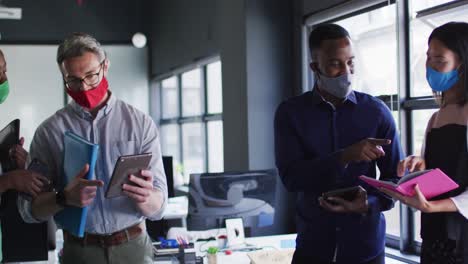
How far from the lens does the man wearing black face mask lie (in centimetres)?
193

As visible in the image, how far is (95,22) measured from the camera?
27.4ft

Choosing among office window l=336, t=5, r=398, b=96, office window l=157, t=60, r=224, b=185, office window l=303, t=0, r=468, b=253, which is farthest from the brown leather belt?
office window l=157, t=60, r=224, b=185

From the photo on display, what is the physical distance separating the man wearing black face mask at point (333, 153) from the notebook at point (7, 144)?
3.42ft

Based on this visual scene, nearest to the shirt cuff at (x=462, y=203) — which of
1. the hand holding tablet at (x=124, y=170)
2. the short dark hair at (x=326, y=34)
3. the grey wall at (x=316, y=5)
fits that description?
the short dark hair at (x=326, y=34)

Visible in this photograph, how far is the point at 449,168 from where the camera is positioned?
1796 millimetres

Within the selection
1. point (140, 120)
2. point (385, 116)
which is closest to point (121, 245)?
point (140, 120)

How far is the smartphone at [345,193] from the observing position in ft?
6.20

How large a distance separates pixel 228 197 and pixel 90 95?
136cm

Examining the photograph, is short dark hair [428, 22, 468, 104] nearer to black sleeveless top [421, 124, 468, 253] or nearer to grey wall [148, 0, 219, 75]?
black sleeveless top [421, 124, 468, 253]

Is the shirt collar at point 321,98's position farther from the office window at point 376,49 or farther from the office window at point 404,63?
the office window at point 376,49

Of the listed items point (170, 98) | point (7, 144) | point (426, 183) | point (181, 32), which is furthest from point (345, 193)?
point (170, 98)

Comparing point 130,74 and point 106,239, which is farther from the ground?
point 130,74

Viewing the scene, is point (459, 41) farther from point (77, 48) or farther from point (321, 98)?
point (77, 48)

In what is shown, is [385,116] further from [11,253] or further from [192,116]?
[192,116]
